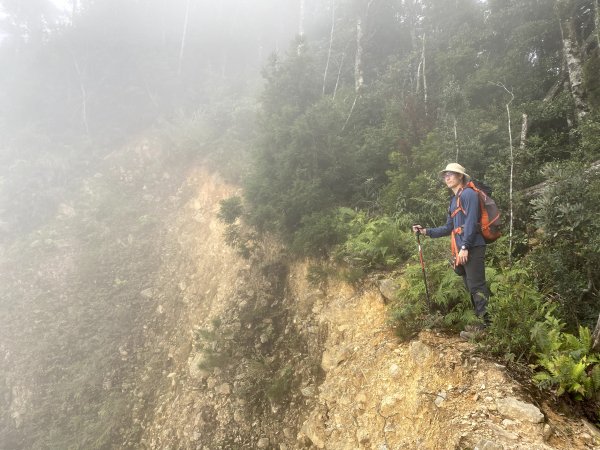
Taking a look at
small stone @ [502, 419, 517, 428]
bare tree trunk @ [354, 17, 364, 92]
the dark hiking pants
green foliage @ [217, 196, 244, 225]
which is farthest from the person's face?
bare tree trunk @ [354, 17, 364, 92]

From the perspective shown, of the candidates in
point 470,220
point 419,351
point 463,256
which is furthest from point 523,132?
point 419,351

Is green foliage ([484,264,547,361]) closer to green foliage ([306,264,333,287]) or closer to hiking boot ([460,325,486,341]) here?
hiking boot ([460,325,486,341])

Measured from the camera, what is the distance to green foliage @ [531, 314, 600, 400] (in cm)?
355

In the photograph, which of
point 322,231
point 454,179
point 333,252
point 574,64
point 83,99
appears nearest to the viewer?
point 454,179

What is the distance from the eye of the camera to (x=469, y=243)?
4.43 m

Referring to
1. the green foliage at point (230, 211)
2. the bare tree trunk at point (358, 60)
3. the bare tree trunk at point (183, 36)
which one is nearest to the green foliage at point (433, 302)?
the green foliage at point (230, 211)

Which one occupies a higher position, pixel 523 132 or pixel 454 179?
pixel 523 132

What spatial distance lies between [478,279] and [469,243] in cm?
56

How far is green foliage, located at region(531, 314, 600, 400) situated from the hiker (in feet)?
2.32

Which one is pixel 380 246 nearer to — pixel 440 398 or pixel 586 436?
pixel 440 398

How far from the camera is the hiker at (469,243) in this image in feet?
14.5

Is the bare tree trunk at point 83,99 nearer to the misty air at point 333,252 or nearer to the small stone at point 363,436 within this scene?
the misty air at point 333,252

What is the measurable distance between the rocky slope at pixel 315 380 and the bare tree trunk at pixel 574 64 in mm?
7884

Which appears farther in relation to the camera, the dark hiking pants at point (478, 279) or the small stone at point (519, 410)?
the dark hiking pants at point (478, 279)
